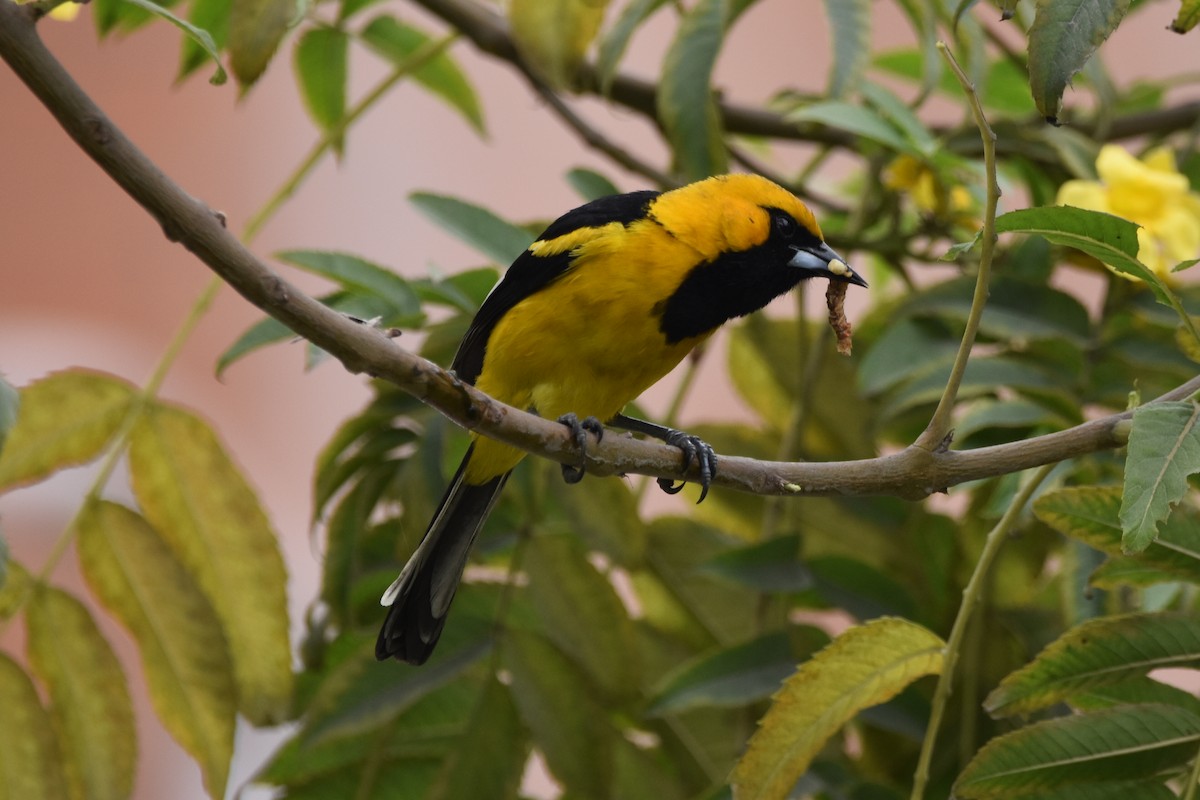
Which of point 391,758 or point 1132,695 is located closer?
point 1132,695

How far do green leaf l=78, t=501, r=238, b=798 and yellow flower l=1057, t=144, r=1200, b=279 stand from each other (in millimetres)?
987

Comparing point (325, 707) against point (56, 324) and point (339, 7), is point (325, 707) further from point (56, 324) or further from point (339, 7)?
point (56, 324)

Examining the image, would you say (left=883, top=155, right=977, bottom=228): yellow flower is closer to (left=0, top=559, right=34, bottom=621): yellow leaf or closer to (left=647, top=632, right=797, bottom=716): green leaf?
(left=647, top=632, right=797, bottom=716): green leaf

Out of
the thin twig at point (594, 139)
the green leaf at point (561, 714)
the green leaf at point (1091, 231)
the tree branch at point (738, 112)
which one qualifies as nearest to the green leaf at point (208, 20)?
the tree branch at point (738, 112)

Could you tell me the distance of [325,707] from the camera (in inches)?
52.2

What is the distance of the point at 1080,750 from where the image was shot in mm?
958

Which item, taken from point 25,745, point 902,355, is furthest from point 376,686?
point 902,355

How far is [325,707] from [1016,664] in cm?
75

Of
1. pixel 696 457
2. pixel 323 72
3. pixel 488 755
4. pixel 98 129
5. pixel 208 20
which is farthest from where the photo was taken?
pixel 323 72

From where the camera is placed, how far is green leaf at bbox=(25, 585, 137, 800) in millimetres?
1203

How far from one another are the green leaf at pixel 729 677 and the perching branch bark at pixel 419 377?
355 millimetres

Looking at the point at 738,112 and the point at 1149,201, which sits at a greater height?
the point at 738,112

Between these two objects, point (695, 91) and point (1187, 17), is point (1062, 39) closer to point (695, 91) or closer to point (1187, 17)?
point (1187, 17)

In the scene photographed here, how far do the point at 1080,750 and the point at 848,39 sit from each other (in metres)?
0.81
